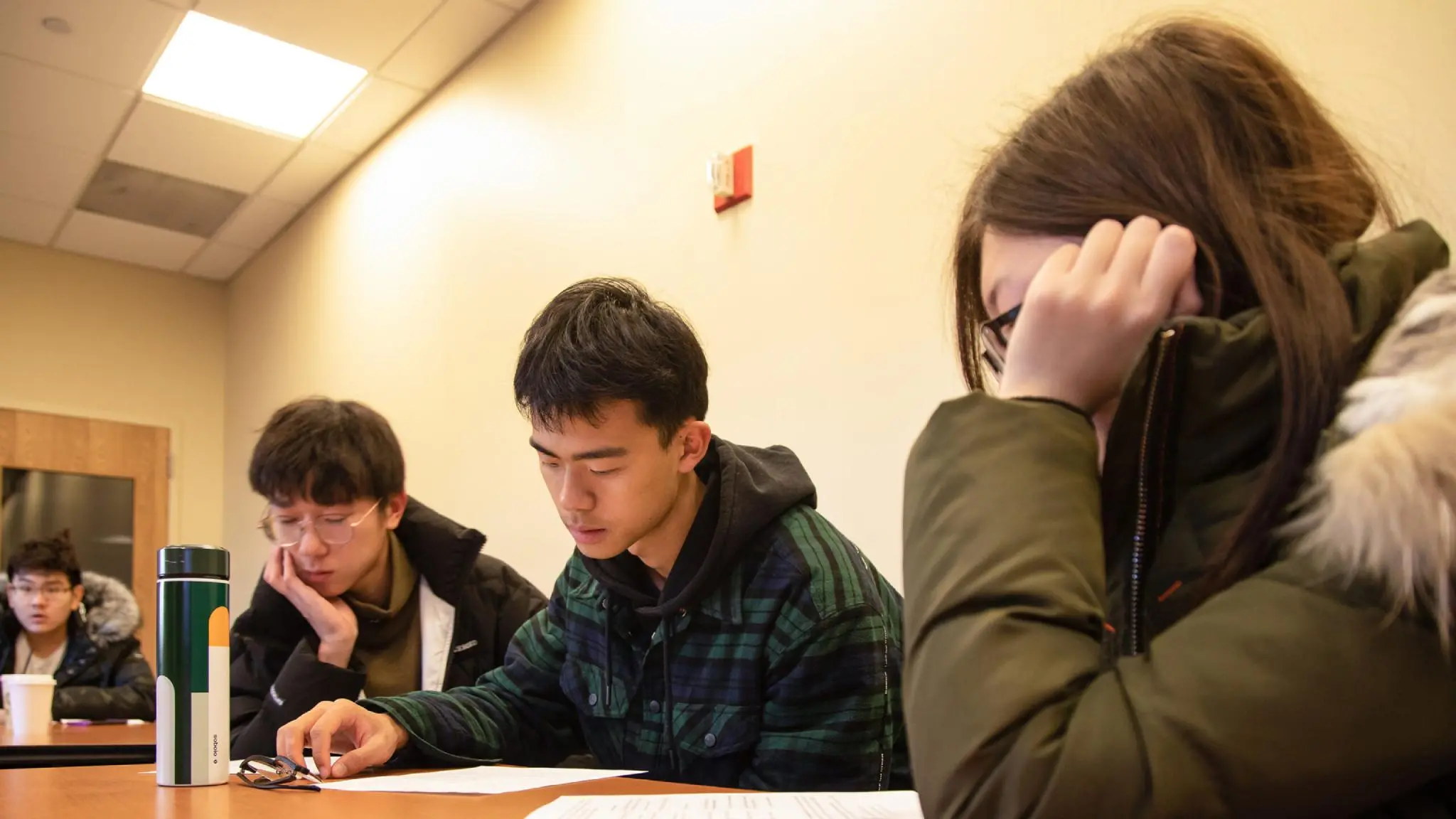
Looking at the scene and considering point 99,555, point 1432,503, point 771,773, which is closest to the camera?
point 1432,503

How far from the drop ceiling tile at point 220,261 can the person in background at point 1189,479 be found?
5.15m

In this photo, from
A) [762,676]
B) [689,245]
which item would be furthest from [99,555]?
[762,676]

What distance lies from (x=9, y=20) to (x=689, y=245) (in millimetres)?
2387

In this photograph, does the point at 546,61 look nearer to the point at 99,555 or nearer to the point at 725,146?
the point at 725,146

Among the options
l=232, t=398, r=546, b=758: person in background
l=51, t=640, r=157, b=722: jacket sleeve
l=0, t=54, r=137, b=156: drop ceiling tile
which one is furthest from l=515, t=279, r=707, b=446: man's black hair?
l=0, t=54, r=137, b=156: drop ceiling tile

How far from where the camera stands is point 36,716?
2.23 m

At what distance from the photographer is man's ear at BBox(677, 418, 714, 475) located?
53.6 inches

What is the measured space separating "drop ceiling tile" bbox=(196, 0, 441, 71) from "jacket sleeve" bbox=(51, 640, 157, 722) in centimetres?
197

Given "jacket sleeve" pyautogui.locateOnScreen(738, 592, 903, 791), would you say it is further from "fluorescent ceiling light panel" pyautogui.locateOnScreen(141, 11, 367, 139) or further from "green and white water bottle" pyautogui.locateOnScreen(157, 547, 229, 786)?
"fluorescent ceiling light panel" pyautogui.locateOnScreen(141, 11, 367, 139)

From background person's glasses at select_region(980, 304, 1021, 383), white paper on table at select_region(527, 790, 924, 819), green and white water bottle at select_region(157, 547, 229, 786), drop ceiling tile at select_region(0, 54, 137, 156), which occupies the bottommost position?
white paper on table at select_region(527, 790, 924, 819)

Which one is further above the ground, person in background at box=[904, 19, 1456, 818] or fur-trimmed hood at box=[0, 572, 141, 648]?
person in background at box=[904, 19, 1456, 818]

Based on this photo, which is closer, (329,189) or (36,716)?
(36,716)

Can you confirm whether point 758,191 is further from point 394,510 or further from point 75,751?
point 75,751

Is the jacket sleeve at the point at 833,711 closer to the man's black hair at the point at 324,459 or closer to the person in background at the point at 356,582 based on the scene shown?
the person in background at the point at 356,582
